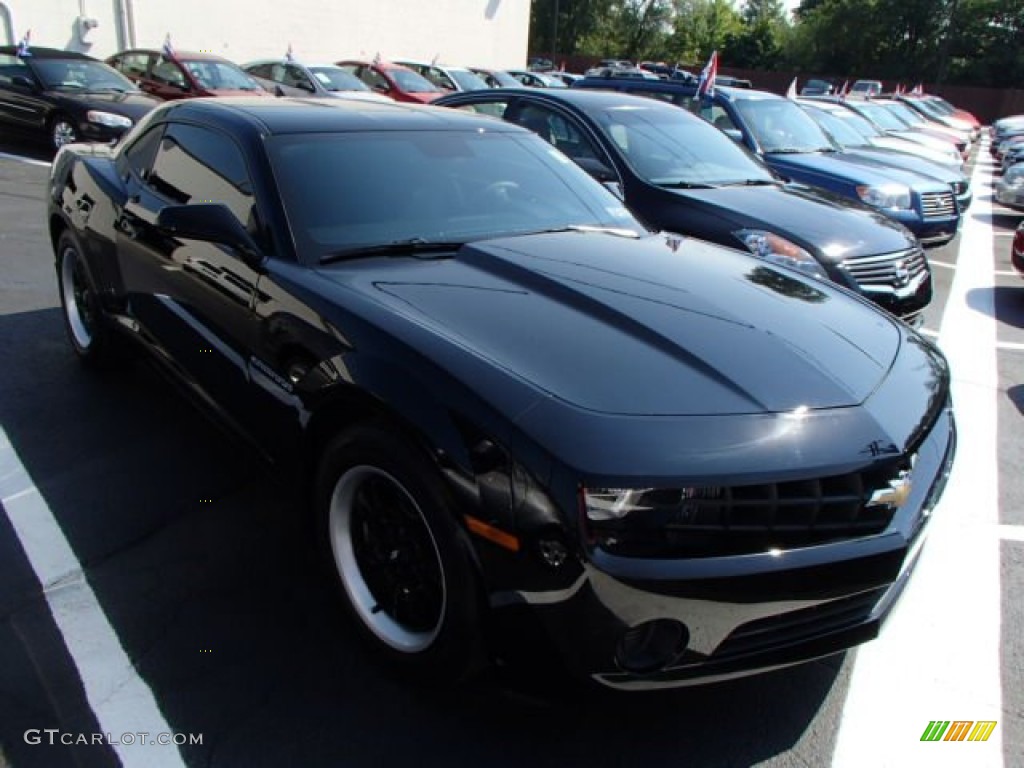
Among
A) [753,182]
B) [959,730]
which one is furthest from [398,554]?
[753,182]

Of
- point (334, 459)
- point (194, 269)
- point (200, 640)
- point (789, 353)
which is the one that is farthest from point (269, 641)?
point (789, 353)

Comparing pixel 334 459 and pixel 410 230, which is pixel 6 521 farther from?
pixel 410 230

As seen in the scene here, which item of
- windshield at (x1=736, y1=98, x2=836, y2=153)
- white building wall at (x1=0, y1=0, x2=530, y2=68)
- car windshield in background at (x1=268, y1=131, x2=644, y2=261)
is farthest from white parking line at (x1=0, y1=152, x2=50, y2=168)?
car windshield in background at (x1=268, y1=131, x2=644, y2=261)

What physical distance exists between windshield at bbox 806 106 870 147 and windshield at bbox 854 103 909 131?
492cm

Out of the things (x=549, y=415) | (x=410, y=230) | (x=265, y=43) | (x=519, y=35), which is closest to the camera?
(x=549, y=415)

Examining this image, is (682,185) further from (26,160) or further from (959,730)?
(26,160)

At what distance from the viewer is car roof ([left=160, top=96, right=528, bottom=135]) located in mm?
3236

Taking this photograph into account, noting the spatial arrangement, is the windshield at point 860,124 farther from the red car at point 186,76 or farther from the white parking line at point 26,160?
the white parking line at point 26,160

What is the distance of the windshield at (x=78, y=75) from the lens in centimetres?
1105

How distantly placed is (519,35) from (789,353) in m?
33.5

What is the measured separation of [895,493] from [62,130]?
1156 centimetres

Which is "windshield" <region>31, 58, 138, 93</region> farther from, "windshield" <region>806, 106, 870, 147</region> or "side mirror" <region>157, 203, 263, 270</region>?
"side mirror" <region>157, 203, 263, 270</region>

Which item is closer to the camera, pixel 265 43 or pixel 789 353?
pixel 789 353

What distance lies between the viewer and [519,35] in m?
32.9
